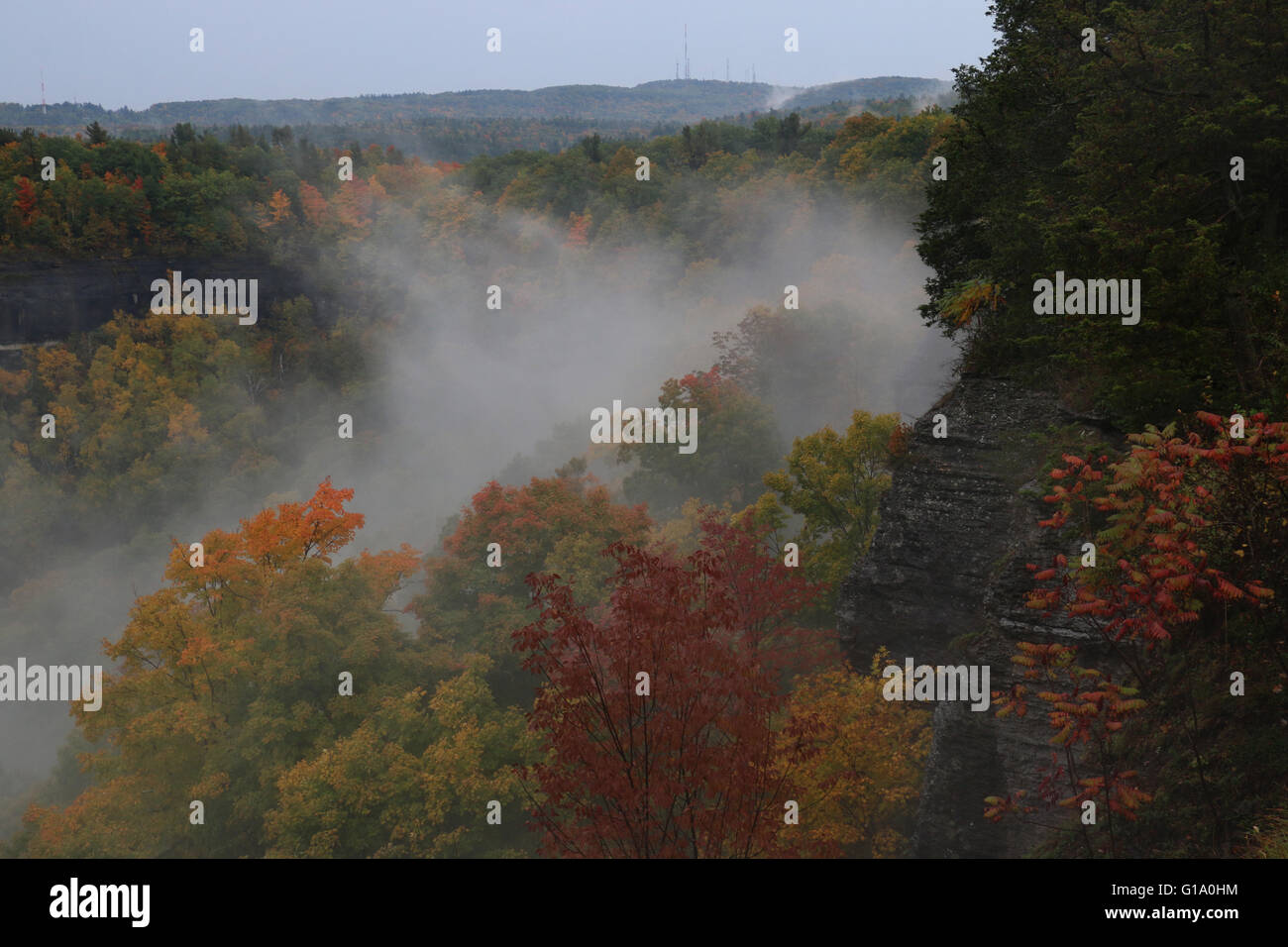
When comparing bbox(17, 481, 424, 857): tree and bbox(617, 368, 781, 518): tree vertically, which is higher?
bbox(617, 368, 781, 518): tree

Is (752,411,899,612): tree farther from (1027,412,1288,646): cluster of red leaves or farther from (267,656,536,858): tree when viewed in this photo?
(1027,412,1288,646): cluster of red leaves

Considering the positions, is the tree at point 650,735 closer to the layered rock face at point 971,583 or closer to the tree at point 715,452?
the layered rock face at point 971,583

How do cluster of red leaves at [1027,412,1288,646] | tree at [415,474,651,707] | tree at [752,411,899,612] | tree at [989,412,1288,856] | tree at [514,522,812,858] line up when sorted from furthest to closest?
1. tree at [415,474,651,707]
2. tree at [752,411,899,612]
3. tree at [514,522,812,858]
4. tree at [989,412,1288,856]
5. cluster of red leaves at [1027,412,1288,646]

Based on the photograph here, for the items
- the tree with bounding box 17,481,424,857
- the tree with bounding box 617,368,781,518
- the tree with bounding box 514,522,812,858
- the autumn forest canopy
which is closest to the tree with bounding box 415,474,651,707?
the autumn forest canopy

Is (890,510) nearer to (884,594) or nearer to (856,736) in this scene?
(884,594)

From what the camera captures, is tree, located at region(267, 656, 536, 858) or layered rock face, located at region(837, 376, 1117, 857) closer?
layered rock face, located at region(837, 376, 1117, 857)

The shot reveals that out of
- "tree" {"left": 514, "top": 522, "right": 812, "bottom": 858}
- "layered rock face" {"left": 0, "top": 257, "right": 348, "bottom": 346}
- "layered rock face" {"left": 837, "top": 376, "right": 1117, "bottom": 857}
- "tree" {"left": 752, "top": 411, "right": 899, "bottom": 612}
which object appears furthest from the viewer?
"layered rock face" {"left": 0, "top": 257, "right": 348, "bottom": 346}
